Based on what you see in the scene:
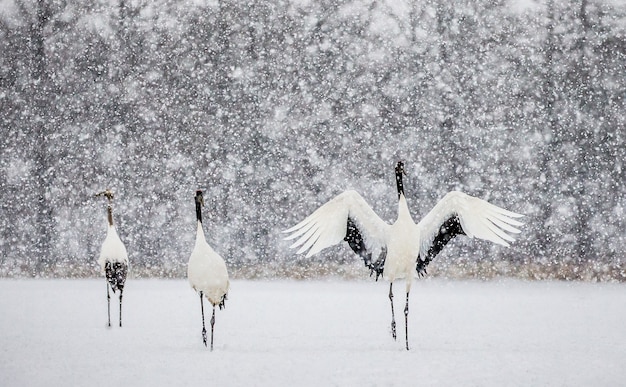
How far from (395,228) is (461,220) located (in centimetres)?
61

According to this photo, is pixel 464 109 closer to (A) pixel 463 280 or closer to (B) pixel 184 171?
(A) pixel 463 280

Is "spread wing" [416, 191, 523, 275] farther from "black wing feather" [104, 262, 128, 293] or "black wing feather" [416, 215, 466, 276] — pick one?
"black wing feather" [104, 262, 128, 293]

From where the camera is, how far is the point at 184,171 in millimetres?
14750

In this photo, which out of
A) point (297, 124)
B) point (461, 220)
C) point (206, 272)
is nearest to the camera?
point (206, 272)

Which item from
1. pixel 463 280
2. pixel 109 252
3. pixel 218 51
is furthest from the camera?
pixel 218 51

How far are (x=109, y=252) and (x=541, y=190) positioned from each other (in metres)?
8.03

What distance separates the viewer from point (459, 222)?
7.11 metres

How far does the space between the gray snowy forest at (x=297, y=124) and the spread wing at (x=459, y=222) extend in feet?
22.8

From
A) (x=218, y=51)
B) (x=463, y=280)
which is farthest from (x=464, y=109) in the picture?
(x=218, y=51)

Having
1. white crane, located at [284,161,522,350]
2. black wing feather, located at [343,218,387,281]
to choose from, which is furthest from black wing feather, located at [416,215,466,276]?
black wing feather, located at [343,218,387,281]

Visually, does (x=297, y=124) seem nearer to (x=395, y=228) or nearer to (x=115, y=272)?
(x=115, y=272)

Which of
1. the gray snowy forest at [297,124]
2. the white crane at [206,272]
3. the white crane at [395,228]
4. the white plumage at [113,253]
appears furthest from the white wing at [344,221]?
the gray snowy forest at [297,124]

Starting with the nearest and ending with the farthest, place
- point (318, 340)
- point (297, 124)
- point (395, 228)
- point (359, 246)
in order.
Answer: point (395, 228) → point (359, 246) → point (318, 340) → point (297, 124)

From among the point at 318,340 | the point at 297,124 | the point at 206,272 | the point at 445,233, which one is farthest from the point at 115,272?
the point at 297,124
